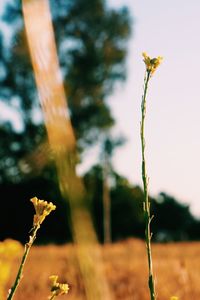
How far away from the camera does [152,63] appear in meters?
0.95

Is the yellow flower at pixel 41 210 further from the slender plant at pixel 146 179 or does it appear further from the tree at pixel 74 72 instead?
the tree at pixel 74 72

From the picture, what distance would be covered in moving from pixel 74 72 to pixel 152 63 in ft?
63.3

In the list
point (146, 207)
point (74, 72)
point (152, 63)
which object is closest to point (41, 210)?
point (146, 207)

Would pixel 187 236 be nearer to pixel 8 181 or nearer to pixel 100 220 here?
pixel 100 220

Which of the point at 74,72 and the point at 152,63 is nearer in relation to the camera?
the point at 152,63

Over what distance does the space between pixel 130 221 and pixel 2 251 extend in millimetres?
24624

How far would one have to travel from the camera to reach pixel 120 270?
527 cm

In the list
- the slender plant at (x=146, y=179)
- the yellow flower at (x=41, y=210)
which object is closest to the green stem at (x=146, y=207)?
the slender plant at (x=146, y=179)

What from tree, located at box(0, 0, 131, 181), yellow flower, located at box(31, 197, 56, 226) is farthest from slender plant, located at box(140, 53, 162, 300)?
tree, located at box(0, 0, 131, 181)

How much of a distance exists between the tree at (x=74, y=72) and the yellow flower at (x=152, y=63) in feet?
60.8

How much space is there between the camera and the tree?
781 inches

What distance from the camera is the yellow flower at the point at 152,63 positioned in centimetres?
92

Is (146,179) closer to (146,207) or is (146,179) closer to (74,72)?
(146,207)

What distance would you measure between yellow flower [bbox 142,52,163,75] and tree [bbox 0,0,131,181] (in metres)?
18.5
